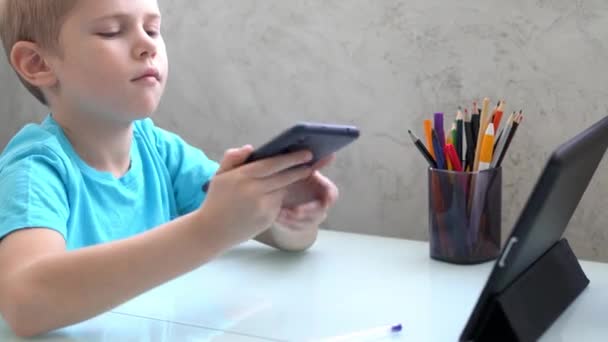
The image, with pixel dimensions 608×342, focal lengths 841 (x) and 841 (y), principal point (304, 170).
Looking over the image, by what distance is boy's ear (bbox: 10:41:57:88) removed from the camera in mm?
864

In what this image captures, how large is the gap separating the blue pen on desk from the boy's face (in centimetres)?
31

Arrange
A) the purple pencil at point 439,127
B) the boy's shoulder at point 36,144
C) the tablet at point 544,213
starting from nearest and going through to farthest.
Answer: the tablet at point 544,213
the boy's shoulder at point 36,144
the purple pencil at point 439,127

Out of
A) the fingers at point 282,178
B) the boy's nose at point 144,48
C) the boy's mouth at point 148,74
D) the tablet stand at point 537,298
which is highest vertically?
the boy's nose at point 144,48

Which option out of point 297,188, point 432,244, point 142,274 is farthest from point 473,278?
point 142,274

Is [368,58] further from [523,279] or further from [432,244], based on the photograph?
[523,279]

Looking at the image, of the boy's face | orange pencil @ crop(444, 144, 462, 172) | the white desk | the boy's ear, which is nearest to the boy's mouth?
the boy's face

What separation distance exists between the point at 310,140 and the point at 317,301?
20 cm

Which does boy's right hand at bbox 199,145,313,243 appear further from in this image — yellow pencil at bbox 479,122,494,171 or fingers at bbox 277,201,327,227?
yellow pencil at bbox 479,122,494,171

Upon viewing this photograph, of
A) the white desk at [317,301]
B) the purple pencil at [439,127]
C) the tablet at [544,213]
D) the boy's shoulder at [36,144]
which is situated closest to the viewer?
the tablet at [544,213]

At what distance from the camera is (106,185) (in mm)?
890

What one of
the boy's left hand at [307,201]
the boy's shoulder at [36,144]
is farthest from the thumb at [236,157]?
the boy's shoulder at [36,144]

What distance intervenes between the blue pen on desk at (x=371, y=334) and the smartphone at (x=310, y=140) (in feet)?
0.48

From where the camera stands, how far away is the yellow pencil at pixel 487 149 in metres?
0.87

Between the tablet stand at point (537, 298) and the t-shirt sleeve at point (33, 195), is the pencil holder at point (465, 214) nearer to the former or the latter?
the tablet stand at point (537, 298)
